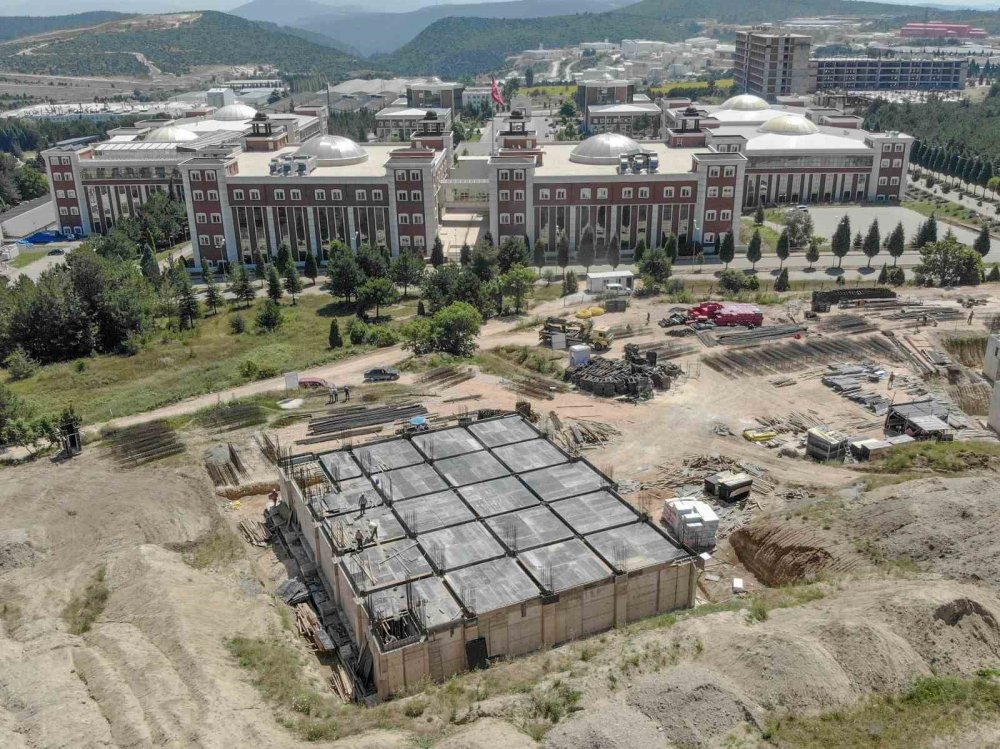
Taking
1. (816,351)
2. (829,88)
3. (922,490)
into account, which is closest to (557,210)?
(816,351)

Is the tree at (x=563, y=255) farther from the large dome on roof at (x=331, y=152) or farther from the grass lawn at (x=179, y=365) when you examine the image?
the large dome on roof at (x=331, y=152)

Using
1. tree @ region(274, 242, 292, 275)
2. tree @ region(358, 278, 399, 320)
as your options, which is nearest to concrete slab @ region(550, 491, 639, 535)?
tree @ region(358, 278, 399, 320)

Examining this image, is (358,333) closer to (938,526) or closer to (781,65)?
(938,526)

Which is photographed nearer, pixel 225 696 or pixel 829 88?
pixel 225 696

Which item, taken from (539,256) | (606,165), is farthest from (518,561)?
(606,165)

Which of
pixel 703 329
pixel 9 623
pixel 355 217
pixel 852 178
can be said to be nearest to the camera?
pixel 9 623

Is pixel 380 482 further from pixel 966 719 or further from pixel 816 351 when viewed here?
pixel 816 351

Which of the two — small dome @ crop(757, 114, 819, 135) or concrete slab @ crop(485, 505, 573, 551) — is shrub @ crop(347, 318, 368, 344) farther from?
small dome @ crop(757, 114, 819, 135)
